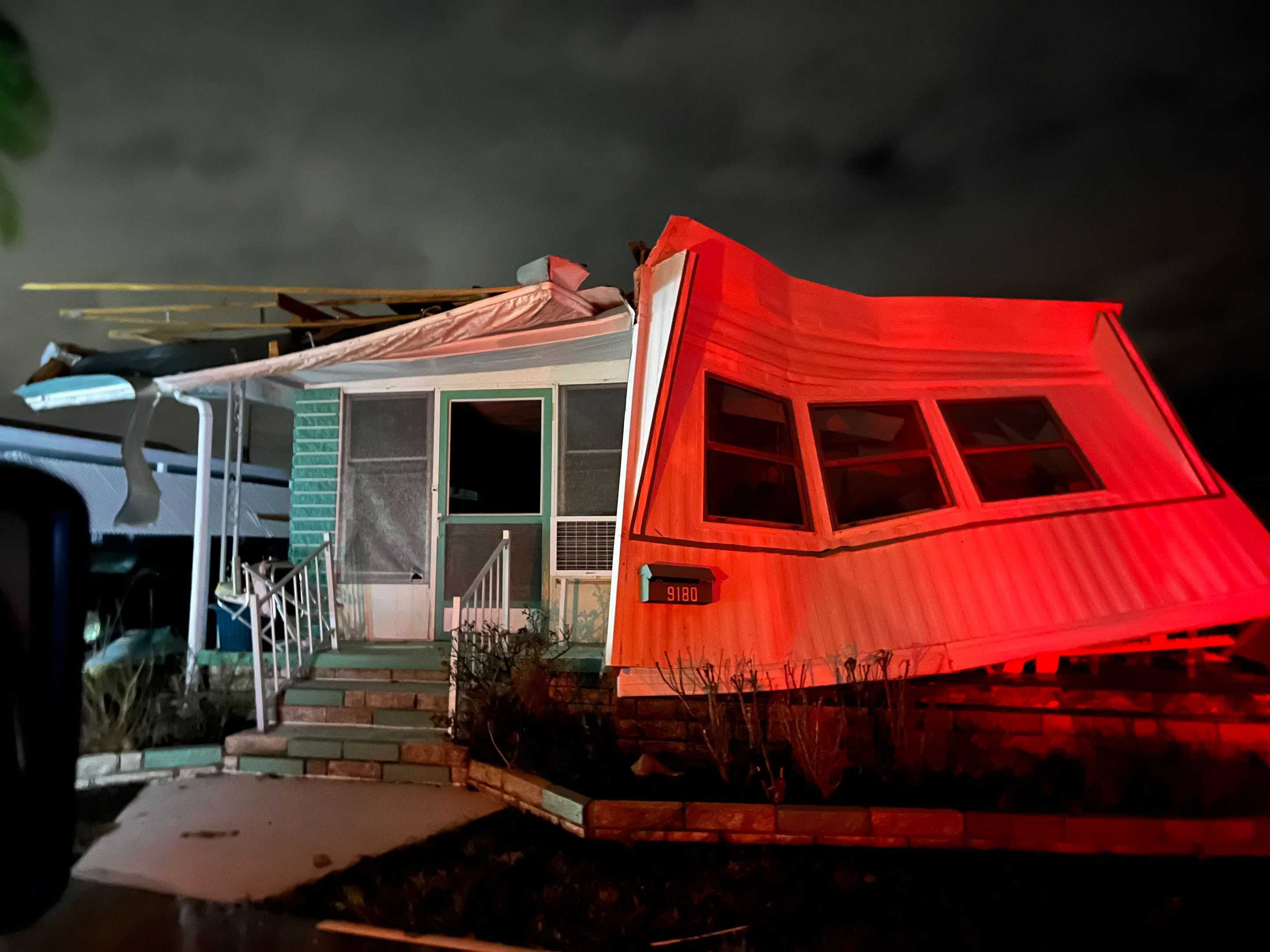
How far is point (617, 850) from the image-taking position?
367 centimetres

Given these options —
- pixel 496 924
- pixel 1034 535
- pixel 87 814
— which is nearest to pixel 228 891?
pixel 496 924

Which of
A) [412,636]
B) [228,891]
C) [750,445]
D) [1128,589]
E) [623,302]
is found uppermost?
[623,302]

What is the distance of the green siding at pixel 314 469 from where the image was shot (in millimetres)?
7199

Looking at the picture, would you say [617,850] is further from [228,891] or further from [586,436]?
[586,436]

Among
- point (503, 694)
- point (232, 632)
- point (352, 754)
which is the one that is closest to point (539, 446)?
point (503, 694)

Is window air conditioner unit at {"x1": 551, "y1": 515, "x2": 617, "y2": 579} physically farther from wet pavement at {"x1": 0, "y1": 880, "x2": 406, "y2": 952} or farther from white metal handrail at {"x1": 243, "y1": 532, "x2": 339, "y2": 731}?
wet pavement at {"x1": 0, "y1": 880, "x2": 406, "y2": 952}

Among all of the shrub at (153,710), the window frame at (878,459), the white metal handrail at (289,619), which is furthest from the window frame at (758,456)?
the shrub at (153,710)

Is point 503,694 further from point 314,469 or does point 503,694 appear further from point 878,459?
point 314,469

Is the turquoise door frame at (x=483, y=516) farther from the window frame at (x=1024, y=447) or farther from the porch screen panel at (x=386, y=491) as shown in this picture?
the window frame at (x=1024, y=447)

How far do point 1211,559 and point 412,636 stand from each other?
6255mm

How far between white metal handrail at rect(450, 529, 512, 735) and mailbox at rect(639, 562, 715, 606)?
1584mm

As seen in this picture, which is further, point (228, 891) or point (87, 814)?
point (87, 814)

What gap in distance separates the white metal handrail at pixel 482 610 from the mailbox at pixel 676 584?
62.3 inches

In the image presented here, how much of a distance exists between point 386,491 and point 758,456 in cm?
385
